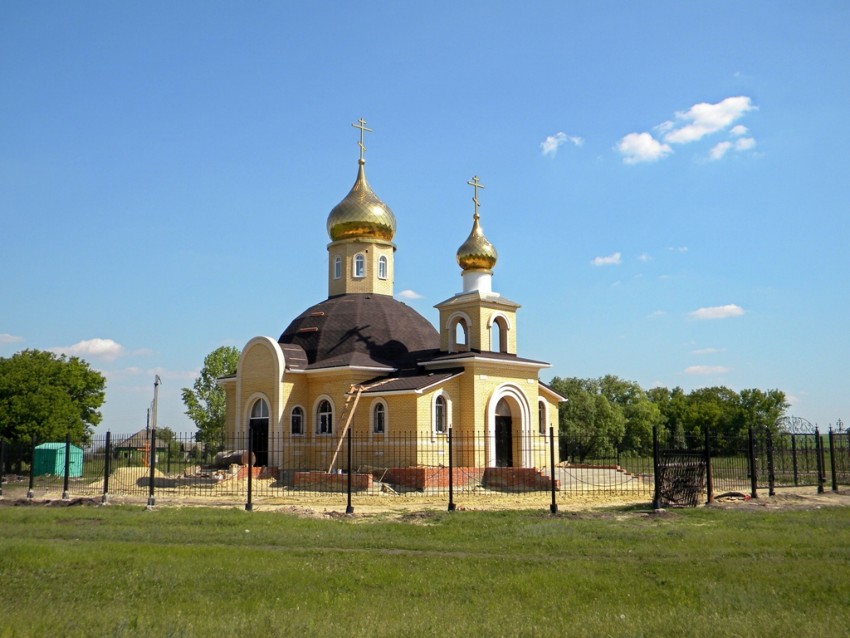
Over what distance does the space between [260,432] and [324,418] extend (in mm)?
2657

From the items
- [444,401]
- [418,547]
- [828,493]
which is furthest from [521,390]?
[418,547]

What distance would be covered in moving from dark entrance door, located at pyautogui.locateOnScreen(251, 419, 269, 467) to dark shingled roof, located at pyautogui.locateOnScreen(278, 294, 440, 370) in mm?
2711

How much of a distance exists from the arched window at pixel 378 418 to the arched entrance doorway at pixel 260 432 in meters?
4.78

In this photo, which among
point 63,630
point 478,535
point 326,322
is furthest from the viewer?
point 326,322

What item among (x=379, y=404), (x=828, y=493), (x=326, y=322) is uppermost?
(x=326, y=322)

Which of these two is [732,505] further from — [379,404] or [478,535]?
[379,404]

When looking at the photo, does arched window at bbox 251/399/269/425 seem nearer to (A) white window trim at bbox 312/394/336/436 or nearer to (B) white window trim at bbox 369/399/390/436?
(A) white window trim at bbox 312/394/336/436

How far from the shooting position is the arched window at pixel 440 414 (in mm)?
27094

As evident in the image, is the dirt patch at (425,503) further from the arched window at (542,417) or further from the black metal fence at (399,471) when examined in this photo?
the arched window at (542,417)

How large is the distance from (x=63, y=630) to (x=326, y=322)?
25153 mm

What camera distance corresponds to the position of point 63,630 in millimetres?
6883

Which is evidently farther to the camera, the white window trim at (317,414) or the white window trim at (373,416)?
the white window trim at (317,414)

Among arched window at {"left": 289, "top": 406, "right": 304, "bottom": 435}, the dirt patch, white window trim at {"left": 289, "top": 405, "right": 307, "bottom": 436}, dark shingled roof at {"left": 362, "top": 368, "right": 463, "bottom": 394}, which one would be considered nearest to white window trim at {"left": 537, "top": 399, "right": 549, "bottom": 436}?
dark shingled roof at {"left": 362, "top": 368, "right": 463, "bottom": 394}

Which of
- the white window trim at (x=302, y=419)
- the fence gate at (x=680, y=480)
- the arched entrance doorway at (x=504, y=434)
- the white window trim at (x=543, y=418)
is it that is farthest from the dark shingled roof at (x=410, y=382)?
the fence gate at (x=680, y=480)
